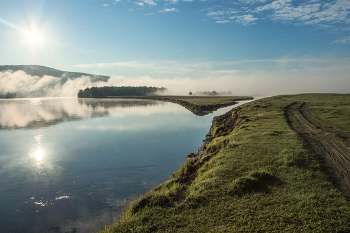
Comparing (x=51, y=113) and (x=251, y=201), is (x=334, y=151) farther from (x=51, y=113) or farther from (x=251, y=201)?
(x=51, y=113)

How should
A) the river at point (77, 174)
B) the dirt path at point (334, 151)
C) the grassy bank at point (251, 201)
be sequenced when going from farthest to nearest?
the river at point (77, 174) → the dirt path at point (334, 151) → the grassy bank at point (251, 201)

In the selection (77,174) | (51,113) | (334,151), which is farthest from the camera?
(51,113)

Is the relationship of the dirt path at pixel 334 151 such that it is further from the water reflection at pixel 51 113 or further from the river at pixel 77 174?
the water reflection at pixel 51 113

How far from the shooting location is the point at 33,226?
10.8 metres

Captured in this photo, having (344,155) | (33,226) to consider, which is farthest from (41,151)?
(344,155)

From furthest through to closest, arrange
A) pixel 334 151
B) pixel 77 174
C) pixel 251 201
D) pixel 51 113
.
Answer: pixel 51 113
pixel 77 174
pixel 334 151
pixel 251 201

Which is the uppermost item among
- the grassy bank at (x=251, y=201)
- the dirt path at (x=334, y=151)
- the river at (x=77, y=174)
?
the dirt path at (x=334, y=151)

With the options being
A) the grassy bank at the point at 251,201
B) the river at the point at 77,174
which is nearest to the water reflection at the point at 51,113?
the river at the point at 77,174

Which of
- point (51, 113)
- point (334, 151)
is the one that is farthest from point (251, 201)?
point (51, 113)

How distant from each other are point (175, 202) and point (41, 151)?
20130 mm

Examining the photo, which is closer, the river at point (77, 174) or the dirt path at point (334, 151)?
the dirt path at point (334, 151)

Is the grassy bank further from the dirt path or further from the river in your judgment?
the river

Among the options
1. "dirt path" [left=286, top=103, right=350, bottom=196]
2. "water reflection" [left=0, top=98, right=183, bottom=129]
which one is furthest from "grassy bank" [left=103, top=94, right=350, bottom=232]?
"water reflection" [left=0, top=98, right=183, bottom=129]

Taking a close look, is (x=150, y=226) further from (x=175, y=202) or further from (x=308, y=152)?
(x=308, y=152)
